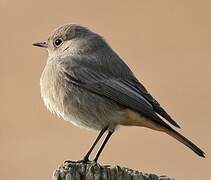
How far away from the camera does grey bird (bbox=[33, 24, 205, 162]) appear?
26.9ft

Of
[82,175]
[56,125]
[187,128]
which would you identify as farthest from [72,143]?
[82,175]

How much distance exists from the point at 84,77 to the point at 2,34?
549 centimetres

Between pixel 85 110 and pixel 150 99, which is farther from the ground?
pixel 150 99

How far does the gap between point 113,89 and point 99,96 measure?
133 millimetres

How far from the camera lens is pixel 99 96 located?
8.31 metres

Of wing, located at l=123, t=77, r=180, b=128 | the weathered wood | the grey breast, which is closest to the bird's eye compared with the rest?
the grey breast

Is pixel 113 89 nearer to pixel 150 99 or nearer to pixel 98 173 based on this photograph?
pixel 150 99

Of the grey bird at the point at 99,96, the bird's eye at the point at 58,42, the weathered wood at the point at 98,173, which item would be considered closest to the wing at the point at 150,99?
the grey bird at the point at 99,96

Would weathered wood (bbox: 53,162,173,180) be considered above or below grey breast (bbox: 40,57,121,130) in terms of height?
below

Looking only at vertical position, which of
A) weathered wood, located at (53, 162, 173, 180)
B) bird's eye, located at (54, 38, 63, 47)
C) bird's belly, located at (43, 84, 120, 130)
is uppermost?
bird's eye, located at (54, 38, 63, 47)

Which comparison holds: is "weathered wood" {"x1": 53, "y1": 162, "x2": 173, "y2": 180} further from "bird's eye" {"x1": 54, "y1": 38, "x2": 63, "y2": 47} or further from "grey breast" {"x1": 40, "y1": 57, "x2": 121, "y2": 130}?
"bird's eye" {"x1": 54, "y1": 38, "x2": 63, "y2": 47}

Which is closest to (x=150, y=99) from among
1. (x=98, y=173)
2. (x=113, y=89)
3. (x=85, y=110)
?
(x=113, y=89)

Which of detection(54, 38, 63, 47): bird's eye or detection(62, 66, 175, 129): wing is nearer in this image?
detection(62, 66, 175, 129): wing

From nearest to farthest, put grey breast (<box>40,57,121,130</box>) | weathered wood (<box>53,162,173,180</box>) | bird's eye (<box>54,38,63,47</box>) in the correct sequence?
weathered wood (<box>53,162,173,180</box>)
grey breast (<box>40,57,121,130</box>)
bird's eye (<box>54,38,63,47</box>)
